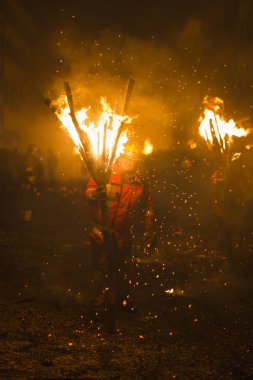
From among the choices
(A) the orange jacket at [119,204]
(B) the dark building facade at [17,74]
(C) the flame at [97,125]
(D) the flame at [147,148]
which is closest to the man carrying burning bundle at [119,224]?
(A) the orange jacket at [119,204]

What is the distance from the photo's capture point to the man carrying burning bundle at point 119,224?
5.44 meters

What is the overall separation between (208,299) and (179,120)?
9.67 m

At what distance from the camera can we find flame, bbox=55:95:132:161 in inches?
198

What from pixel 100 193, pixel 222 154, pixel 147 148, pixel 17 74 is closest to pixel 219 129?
pixel 222 154

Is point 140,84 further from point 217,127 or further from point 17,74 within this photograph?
point 17,74

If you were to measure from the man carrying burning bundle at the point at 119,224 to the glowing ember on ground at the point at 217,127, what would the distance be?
9.67 ft

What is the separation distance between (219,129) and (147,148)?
6.84 metres

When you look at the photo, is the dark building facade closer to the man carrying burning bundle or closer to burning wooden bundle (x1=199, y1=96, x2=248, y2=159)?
burning wooden bundle (x1=199, y1=96, x2=248, y2=159)

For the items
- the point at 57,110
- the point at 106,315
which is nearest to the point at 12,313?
the point at 106,315

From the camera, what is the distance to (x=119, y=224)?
5.66 meters

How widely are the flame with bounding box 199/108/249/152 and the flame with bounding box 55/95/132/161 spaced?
360cm

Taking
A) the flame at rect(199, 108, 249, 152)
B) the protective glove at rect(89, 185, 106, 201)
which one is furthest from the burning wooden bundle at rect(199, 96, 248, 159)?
the protective glove at rect(89, 185, 106, 201)

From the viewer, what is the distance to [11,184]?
1507 centimetres

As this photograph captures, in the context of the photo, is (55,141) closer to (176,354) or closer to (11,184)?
(11,184)
